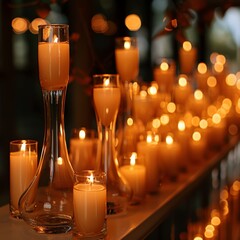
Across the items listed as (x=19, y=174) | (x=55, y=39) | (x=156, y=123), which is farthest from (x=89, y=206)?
(x=156, y=123)

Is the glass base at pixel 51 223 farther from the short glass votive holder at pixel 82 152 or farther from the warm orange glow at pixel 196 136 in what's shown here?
the warm orange glow at pixel 196 136

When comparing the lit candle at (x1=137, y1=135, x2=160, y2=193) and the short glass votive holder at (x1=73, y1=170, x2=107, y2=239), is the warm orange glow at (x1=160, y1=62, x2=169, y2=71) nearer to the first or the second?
the lit candle at (x1=137, y1=135, x2=160, y2=193)

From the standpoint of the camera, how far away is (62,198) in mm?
1062

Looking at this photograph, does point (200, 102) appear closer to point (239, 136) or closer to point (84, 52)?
point (239, 136)

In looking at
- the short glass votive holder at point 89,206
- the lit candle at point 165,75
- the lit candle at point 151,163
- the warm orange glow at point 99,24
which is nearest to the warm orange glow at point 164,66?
the lit candle at point 165,75

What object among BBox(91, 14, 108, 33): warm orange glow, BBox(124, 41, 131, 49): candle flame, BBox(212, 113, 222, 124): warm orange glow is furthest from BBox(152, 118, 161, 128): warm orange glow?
BBox(91, 14, 108, 33): warm orange glow

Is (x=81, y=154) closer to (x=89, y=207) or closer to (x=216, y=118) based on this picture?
(x=89, y=207)

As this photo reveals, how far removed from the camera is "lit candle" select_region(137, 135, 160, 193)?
1336mm

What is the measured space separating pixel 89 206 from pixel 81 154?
0.35m

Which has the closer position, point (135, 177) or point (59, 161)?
point (59, 161)

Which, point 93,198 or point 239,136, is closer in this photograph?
point 93,198

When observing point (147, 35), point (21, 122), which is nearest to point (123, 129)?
point (21, 122)

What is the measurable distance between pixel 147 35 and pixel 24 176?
4114mm

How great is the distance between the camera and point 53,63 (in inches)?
40.3
